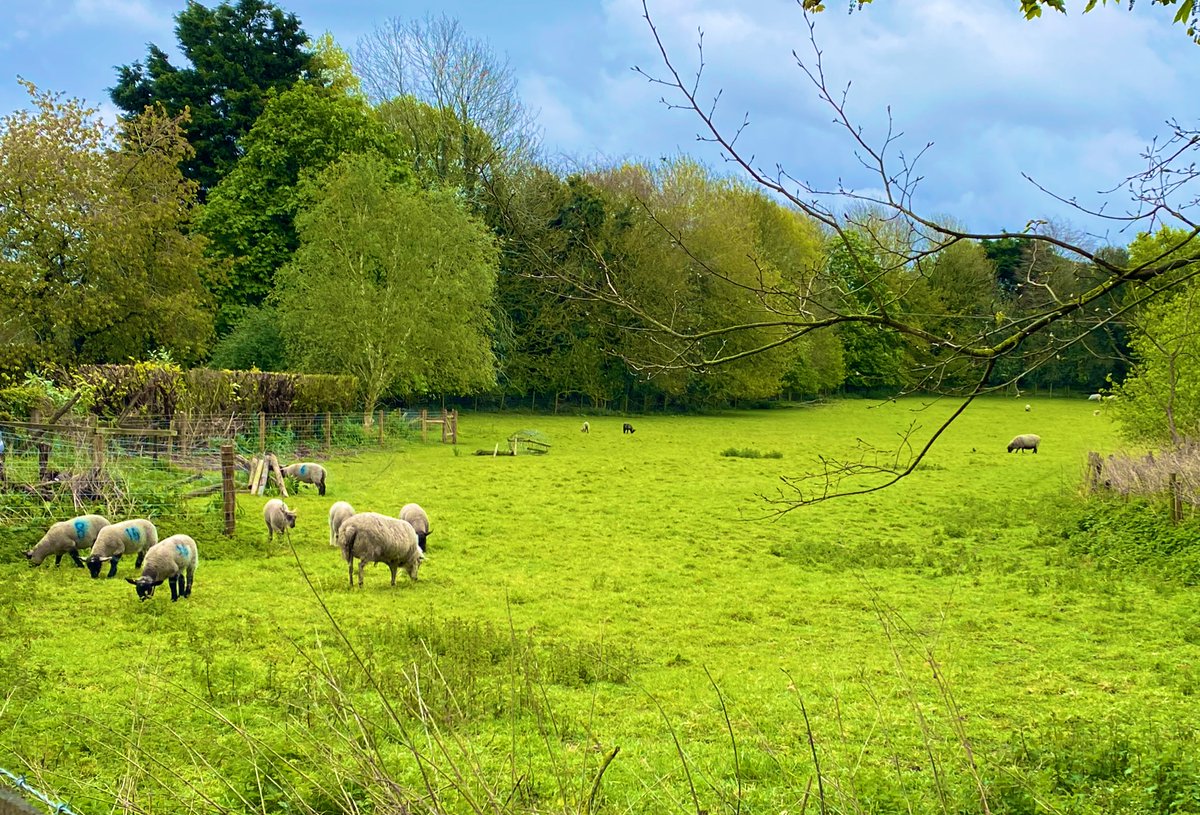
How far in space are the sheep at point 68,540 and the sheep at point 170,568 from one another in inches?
60.5

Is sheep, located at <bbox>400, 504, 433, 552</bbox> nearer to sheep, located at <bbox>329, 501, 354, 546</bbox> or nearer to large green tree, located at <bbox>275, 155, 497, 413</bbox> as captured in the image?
sheep, located at <bbox>329, 501, 354, 546</bbox>

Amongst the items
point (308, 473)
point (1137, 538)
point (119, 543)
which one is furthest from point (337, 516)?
point (1137, 538)

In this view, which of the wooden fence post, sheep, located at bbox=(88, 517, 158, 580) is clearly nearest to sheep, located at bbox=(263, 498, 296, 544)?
the wooden fence post

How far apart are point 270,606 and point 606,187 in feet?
145

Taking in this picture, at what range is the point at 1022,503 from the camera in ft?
65.1

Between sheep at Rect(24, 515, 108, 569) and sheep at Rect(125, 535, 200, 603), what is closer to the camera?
sheep at Rect(125, 535, 200, 603)

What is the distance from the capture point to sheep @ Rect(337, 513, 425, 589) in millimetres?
11023

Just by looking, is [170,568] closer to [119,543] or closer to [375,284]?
[119,543]

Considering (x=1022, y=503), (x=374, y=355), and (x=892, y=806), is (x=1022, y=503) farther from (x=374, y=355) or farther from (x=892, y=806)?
(x=374, y=355)

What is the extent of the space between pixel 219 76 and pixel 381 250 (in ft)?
39.4

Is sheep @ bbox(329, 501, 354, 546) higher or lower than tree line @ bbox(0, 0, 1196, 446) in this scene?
lower

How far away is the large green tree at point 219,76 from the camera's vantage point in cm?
3738

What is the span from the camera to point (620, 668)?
8125mm

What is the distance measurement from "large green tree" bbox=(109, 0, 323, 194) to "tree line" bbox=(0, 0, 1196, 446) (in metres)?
0.10
